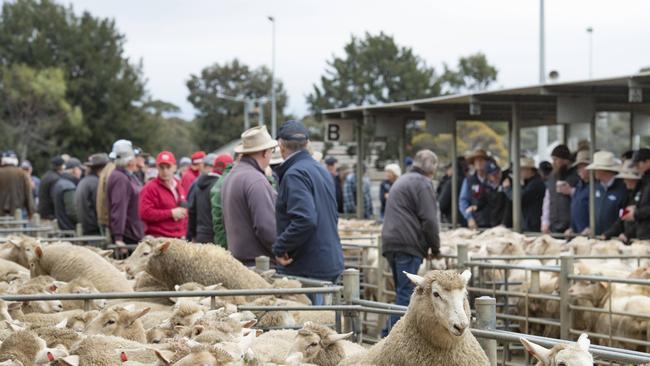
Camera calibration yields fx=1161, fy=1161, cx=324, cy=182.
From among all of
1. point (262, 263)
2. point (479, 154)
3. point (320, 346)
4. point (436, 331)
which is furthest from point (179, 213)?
point (436, 331)

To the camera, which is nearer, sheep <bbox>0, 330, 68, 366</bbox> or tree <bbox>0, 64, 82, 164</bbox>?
sheep <bbox>0, 330, 68, 366</bbox>

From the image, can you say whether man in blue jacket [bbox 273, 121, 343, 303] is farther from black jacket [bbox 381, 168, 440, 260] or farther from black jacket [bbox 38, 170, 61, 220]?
black jacket [bbox 38, 170, 61, 220]

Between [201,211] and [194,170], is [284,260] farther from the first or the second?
[194,170]

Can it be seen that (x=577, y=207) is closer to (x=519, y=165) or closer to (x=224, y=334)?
(x=519, y=165)

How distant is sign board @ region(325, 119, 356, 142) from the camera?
2080 centimetres

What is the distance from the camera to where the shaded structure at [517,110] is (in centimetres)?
1487

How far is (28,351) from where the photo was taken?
5879 millimetres

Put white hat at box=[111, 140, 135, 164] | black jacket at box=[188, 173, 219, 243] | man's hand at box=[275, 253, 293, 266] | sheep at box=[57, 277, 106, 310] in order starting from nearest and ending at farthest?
sheep at box=[57, 277, 106, 310] < man's hand at box=[275, 253, 293, 266] < black jacket at box=[188, 173, 219, 243] < white hat at box=[111, 140, 135, 164]

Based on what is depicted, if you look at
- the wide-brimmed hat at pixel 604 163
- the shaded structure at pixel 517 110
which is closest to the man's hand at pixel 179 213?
the shaded structure at pixel 517 110

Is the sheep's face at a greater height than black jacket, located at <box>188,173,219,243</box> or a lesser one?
lesser

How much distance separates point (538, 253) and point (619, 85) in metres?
2.63

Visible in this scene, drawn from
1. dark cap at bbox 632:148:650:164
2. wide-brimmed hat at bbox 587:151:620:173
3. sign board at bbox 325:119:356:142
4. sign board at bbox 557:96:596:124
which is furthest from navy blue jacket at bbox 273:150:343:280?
sign board at bbox 325:119:356:142

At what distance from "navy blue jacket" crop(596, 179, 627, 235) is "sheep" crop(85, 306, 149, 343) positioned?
27.6ft

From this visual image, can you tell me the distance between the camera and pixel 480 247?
14.0 meters
